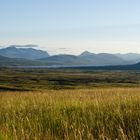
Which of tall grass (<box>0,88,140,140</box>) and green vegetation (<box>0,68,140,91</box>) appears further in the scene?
green vegetation (<box>0,68,140,91</box>)

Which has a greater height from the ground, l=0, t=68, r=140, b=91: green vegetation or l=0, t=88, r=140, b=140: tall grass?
l=0, t=88, r=140, b=140: tall grass

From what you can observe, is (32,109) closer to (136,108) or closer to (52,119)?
(52,119)

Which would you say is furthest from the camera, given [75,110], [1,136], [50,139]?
[75,110]

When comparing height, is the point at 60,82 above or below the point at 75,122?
below

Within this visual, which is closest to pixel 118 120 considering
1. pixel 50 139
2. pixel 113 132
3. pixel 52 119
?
pixel 113 132

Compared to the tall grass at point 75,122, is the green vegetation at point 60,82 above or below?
below

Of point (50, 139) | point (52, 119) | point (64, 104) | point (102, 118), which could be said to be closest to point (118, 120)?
point (102, 118)

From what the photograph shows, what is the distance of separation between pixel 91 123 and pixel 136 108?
151 centimetres

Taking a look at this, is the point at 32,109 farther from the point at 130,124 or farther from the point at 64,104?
the point at 130,124

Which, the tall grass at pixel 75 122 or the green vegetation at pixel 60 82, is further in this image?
the green vegetation at pixel 60 82

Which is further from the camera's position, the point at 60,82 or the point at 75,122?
the point at 60,82

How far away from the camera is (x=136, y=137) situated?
20.7 feet

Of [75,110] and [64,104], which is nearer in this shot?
[75,110]

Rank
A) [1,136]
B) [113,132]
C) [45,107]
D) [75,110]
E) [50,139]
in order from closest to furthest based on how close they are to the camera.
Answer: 1. [1,136]
2. [50,139]
3. [113,132]
4. [75,110]
5. [45,107]
